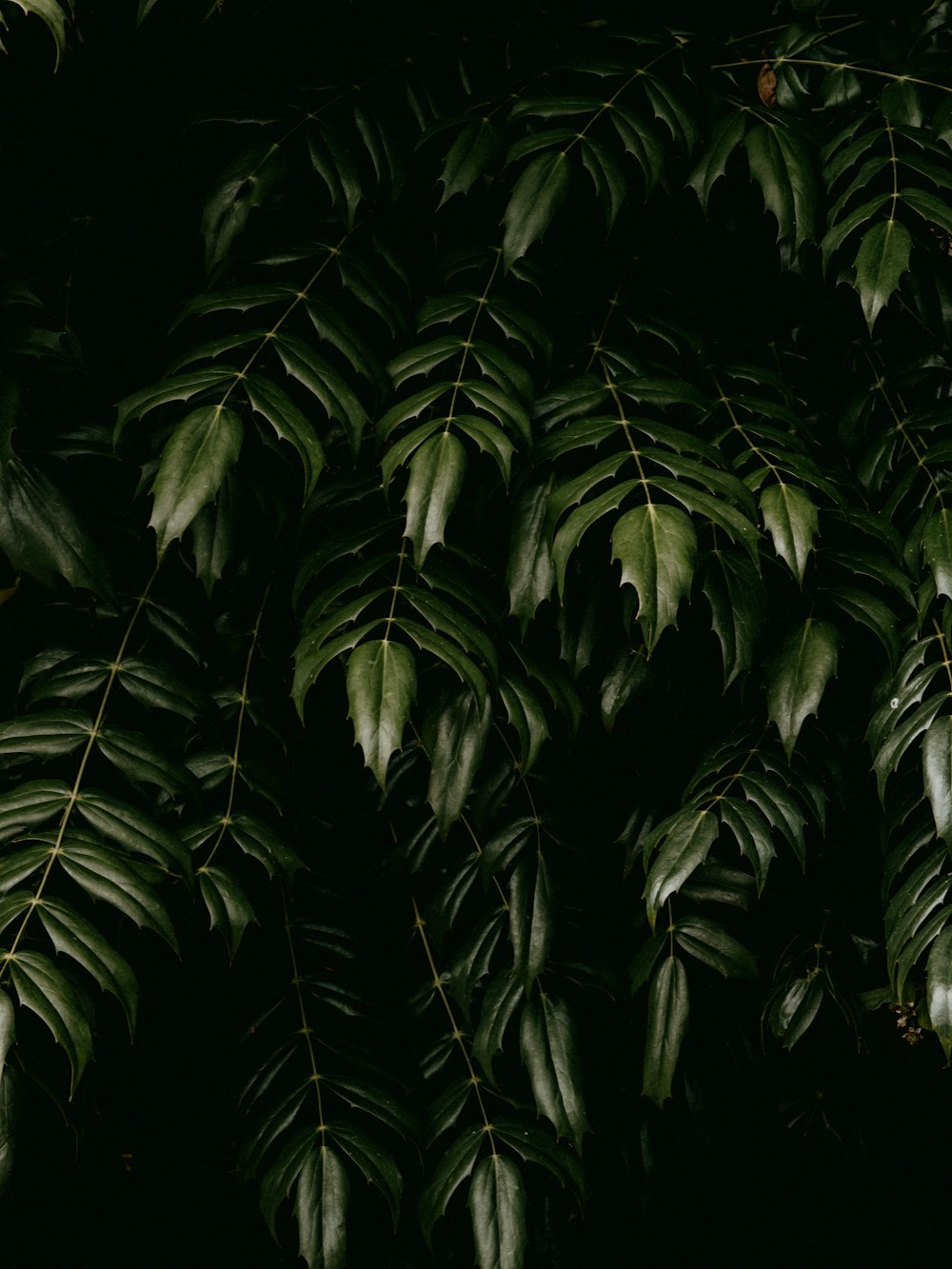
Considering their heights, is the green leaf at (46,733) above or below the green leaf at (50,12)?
below

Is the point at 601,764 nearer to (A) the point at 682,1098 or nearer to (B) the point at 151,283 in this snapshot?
(A) the point at 682,1098

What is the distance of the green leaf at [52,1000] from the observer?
3.70 ft

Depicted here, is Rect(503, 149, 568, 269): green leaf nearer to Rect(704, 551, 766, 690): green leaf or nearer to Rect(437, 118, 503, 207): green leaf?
Rect(437, 118, 503, 207): green leaf

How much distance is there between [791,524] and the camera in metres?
1.27

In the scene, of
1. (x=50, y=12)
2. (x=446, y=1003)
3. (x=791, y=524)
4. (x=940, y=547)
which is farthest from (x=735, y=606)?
(x=50, y=12)

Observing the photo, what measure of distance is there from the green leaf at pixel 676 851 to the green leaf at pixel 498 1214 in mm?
409

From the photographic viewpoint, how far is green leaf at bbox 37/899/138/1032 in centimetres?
118

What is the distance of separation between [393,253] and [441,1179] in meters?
1.22

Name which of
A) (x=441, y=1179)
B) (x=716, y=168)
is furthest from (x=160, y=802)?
(x=716, y=168)

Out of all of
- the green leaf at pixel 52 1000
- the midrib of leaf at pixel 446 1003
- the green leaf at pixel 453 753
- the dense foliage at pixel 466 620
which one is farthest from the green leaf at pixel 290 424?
the midrib of leaf at pixel 446 1003

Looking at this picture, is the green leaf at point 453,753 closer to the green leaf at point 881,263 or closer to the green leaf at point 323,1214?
the green leaf at point 323,1214

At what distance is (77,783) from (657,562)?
0.71m

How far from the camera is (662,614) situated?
1124mm

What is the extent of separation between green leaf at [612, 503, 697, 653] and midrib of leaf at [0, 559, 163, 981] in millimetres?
477
